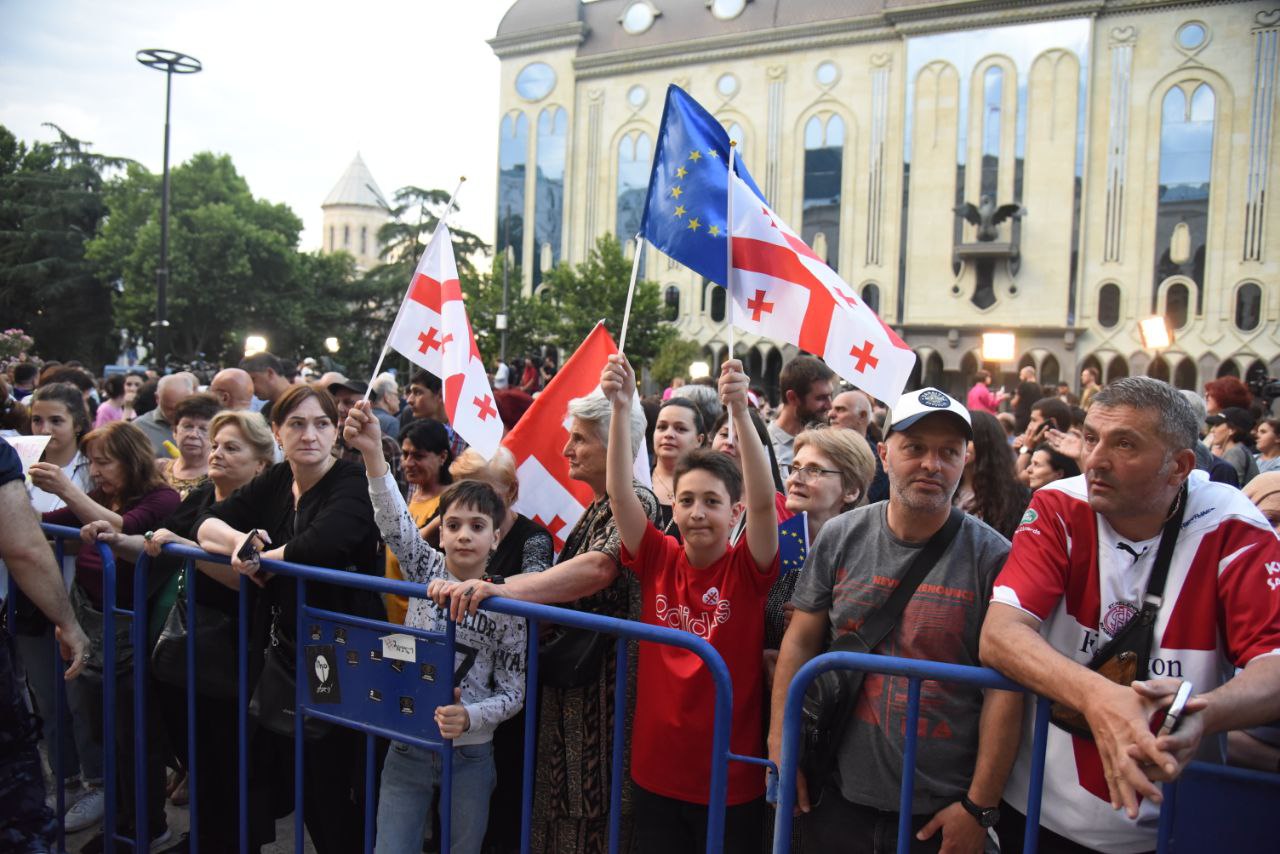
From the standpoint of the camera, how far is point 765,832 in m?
2.84

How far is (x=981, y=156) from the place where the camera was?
35.4 metres

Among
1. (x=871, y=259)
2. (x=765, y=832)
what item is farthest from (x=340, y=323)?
(x=765, y=832)

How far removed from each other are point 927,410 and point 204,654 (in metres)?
2.73

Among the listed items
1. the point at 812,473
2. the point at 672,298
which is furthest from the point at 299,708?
the point at 672,298

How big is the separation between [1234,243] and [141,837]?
3814 centimetres

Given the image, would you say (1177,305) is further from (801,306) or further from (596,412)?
(596,412)

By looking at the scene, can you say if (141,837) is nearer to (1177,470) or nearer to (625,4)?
(1177,470)

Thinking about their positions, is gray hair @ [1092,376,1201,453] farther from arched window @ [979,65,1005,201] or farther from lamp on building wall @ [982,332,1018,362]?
arched window @ [979,65,1005,201]

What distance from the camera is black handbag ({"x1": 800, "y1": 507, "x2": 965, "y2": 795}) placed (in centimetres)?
246

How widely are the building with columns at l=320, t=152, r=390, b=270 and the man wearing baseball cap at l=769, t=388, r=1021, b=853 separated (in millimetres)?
101672

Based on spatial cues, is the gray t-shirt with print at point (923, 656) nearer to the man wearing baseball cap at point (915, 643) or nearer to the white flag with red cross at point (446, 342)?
the man wearing baseball cap at point (915, 643)

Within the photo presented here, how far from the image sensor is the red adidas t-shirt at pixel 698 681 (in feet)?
9.02

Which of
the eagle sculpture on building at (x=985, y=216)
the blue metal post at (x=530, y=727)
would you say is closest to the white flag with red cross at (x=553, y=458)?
the blue metal post at (x=530, y=727)

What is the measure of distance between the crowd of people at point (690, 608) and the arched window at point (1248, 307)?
34084 millimetres
